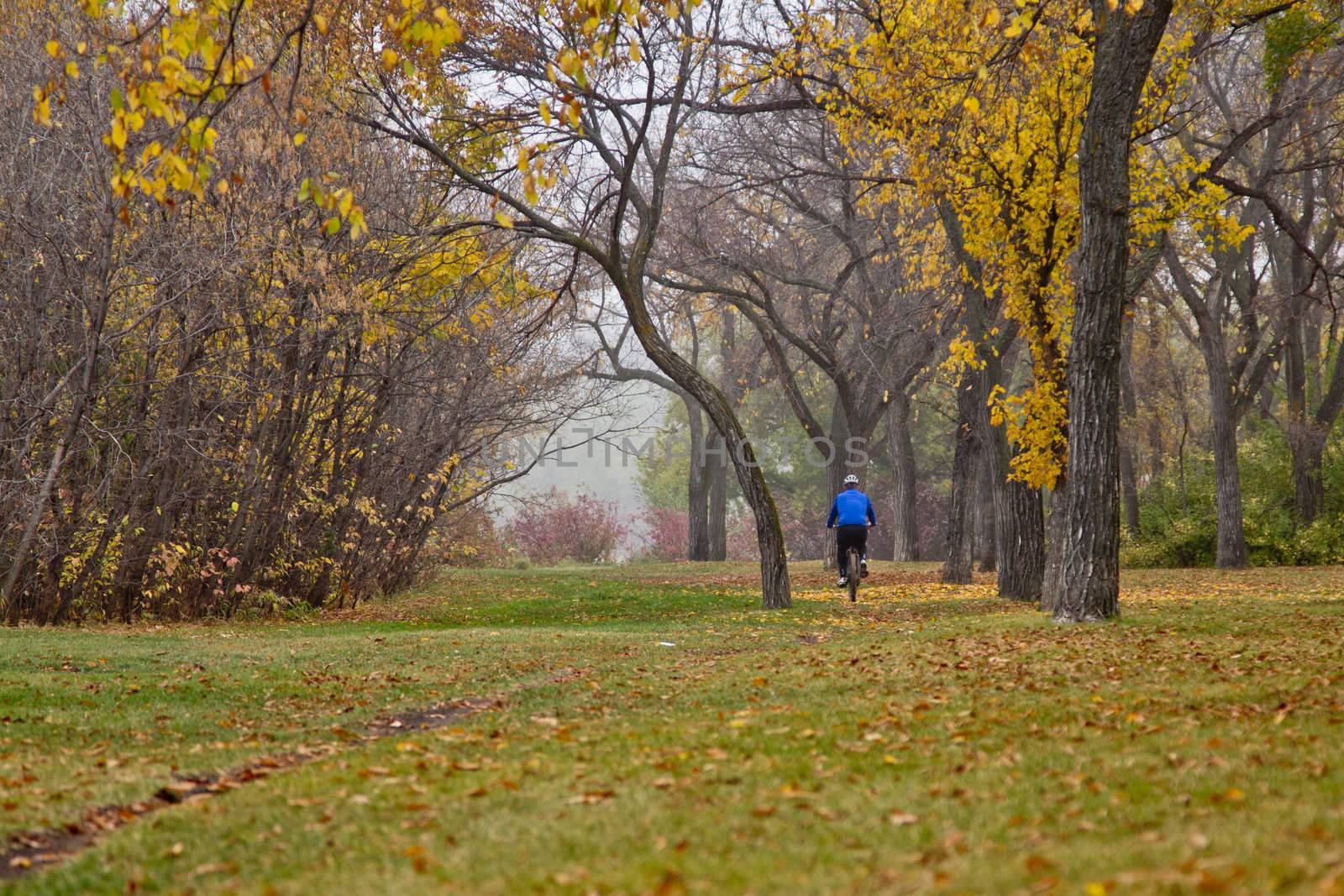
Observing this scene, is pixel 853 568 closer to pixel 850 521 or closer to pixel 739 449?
pixel 850 521

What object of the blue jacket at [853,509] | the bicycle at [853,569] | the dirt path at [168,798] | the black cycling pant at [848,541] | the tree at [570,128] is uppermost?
the tree at [570,128]

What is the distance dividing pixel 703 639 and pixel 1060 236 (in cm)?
715

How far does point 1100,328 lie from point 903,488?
68.3 ft

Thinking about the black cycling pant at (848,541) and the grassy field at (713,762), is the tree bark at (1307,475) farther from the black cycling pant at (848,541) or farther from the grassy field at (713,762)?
the grassy field at (713,762)

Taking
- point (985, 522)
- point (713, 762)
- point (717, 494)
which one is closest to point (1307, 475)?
point (985, 522)

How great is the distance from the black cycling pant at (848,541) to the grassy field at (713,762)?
5.64 meters

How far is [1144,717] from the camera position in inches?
246

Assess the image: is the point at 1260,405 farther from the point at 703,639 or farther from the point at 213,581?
the point at 213,581

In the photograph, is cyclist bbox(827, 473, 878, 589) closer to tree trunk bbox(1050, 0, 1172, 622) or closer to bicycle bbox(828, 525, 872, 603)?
bicycle bbox(828, 525, 872, 603)

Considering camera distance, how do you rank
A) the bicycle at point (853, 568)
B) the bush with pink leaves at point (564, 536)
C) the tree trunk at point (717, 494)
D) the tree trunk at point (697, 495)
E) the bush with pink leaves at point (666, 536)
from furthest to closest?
1. the bush with pink leaves at point (666, 536)
2. the bush with pink leaves at point (564, 536)
3. the tree trunk at point (717, 494)
4. the tree trunk at point (697, 495)
5. the bicycle at point (853, 568)

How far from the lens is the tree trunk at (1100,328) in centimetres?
1145

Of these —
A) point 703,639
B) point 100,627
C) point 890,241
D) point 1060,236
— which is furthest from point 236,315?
point 890,241

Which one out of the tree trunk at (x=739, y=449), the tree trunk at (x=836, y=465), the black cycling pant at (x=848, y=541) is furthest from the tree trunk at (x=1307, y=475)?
the tree trunk at (x=739, y=449)

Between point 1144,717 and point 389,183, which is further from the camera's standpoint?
point 389,183
